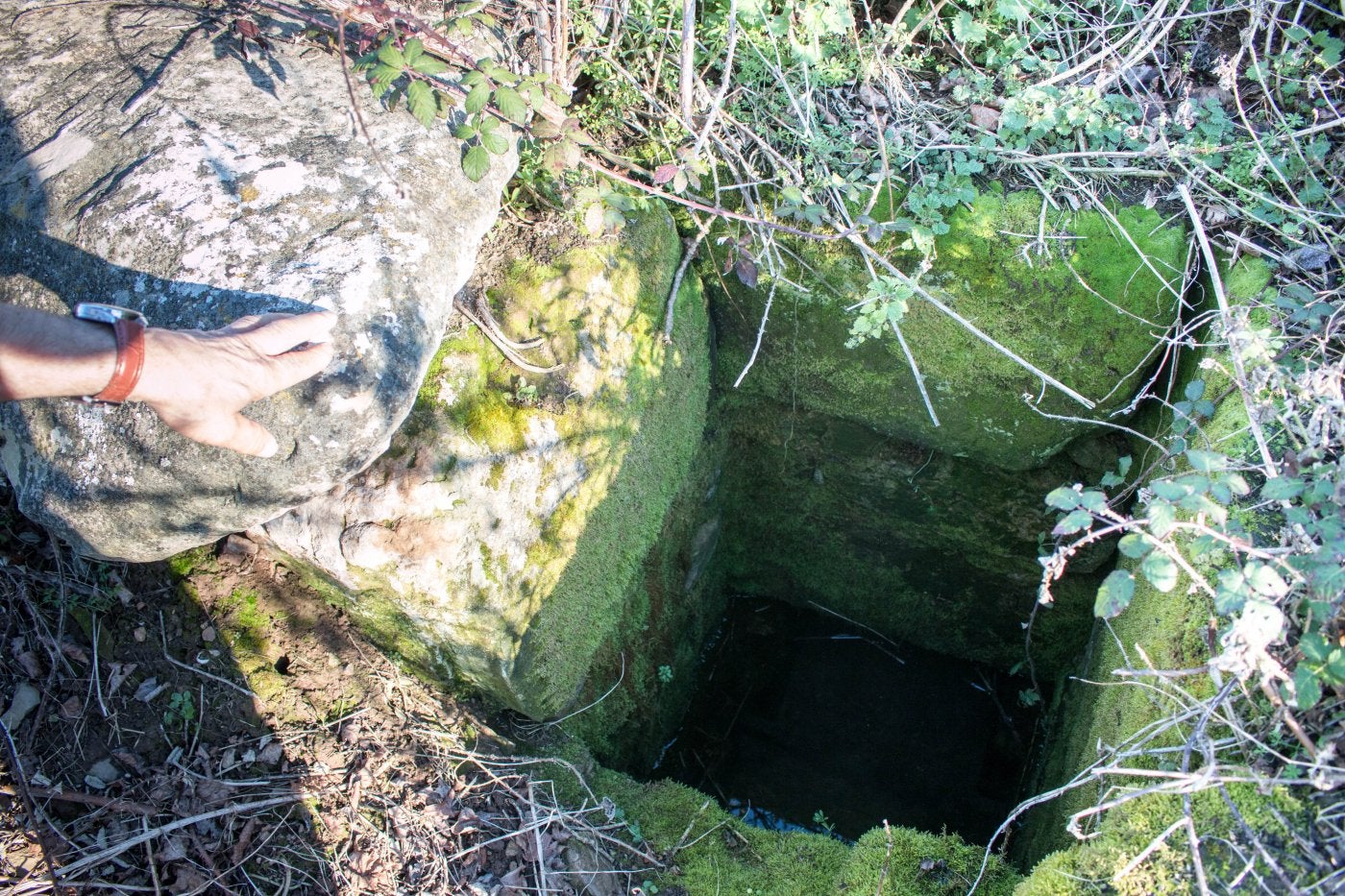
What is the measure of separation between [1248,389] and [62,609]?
3512mm

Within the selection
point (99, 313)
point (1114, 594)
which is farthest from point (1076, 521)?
point (99, 313)

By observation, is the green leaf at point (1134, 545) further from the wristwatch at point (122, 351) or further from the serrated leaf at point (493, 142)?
the wristwatch at point (122, 351)


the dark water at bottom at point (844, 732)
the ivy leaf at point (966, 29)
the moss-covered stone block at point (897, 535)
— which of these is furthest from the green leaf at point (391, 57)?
the dark water at bottom at point (844, 732)

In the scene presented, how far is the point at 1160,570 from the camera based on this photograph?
173 centimetres

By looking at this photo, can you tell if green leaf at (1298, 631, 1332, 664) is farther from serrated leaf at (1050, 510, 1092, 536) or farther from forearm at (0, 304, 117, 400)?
forearm at (0, 304, 117, 400)

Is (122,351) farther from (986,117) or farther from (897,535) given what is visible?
(897,535)

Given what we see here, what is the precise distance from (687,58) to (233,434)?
1.81 metres

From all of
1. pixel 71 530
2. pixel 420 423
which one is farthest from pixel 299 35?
pixel 71 530

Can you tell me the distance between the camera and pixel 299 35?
2.53 metres

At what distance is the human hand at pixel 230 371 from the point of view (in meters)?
1.73

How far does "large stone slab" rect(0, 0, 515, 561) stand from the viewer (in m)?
2.01

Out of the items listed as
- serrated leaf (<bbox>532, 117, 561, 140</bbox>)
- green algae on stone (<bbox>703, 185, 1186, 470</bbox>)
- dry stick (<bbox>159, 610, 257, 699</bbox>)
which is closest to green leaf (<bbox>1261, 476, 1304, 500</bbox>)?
green algae on stone (<bbox>703, 185, 1186, 470</bbox>)

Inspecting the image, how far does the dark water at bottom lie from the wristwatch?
9.36ft

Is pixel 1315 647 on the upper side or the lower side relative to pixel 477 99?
lower
